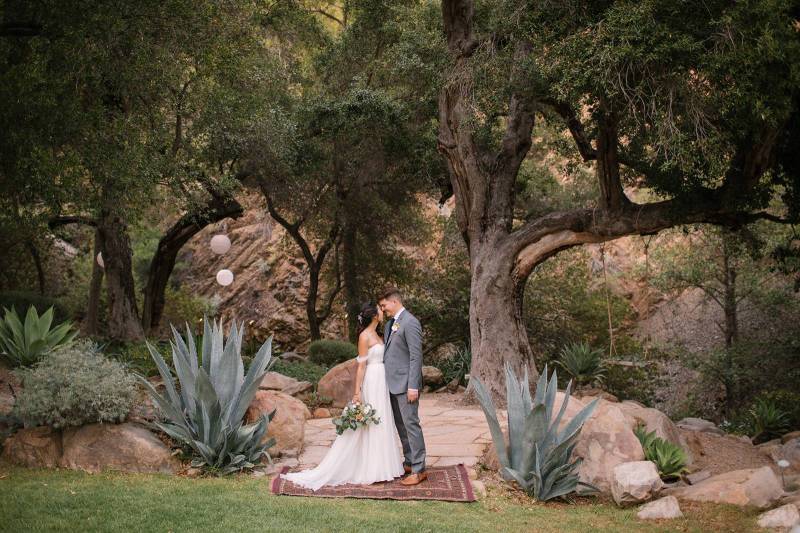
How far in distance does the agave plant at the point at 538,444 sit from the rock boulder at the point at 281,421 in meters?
2.50

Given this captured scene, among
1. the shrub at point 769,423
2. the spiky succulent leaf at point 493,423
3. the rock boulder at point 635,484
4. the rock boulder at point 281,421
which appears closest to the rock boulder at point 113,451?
the rock boulder at point 281,421

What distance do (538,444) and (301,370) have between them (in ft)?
25.9

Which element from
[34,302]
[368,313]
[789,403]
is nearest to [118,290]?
[34,302]

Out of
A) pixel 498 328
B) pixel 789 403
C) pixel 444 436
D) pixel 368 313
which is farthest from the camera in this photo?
pixel 789 403

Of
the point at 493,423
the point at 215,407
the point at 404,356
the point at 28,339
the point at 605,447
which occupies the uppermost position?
the point at 28,339

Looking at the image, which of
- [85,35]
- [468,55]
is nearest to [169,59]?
[85,35]

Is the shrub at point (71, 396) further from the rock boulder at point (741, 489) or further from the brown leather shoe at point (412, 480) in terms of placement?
the rock boulder at point (741, 489)

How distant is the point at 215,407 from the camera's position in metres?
7.43

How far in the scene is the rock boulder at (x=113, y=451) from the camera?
23.7 feet

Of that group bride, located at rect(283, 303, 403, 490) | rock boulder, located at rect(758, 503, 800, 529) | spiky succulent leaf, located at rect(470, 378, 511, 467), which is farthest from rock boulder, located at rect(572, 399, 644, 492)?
bride, located at rect(283, 303, 403, 490)

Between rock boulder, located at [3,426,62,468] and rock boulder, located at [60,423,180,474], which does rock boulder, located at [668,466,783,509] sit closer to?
rock boulder, located at [60,423,180,474]

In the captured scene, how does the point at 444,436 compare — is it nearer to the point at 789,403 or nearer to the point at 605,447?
the point at 605,447

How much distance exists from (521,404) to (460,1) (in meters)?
7.88

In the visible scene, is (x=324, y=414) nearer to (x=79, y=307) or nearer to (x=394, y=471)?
(x=394, y=471)
